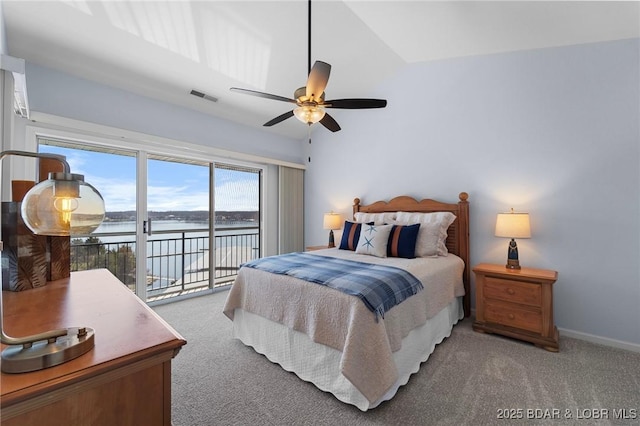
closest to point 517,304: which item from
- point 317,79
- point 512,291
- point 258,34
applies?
point 512,291

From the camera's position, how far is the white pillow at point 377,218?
365cm

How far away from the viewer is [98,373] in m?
0.68

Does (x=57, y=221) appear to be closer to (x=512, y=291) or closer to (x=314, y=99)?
(x=314, y=99)

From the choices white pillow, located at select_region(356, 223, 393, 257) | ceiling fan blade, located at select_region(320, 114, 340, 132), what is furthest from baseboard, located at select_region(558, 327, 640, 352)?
ceiling fan blade, located at select_region(320, 114, 340, 132)

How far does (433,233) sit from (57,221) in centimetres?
310

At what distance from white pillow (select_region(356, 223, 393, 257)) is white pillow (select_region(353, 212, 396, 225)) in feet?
1.18

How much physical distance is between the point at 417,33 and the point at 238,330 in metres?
3.55

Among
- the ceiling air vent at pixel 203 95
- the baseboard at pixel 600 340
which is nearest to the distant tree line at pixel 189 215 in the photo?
the ceiling air vent at pixel 203 95

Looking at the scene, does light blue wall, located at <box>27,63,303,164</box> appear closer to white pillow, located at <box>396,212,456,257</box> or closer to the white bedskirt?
the white bedskirt

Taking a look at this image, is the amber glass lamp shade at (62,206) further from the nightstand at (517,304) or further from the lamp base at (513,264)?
the lamp base at (513,264)

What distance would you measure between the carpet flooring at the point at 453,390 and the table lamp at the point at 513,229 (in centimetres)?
78

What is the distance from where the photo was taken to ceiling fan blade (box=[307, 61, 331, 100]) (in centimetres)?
199

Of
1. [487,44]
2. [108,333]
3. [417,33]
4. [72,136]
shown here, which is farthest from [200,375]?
[487,44]

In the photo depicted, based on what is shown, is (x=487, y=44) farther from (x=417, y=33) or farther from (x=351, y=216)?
(x=351, y=216)
